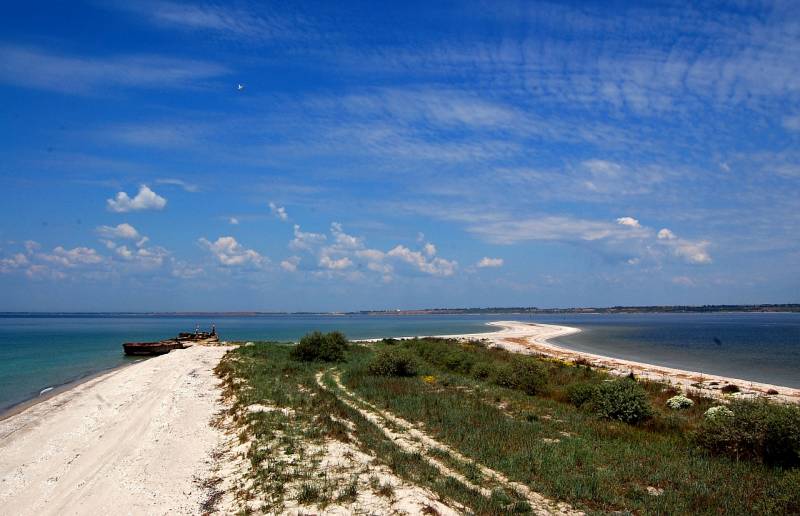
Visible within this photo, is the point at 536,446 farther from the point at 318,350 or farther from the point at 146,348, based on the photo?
the point at 146,348

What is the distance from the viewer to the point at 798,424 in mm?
13938

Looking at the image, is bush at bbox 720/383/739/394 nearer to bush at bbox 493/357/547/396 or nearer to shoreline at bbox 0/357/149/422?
bush at bbox 493/357/547/396

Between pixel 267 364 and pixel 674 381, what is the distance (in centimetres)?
2831

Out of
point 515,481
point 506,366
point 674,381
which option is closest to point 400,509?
point 515,481

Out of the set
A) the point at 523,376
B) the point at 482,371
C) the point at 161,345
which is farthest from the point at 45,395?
the point at 161,345

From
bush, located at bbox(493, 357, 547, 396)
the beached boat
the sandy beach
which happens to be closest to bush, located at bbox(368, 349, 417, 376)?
bush, located at bbox(493, 357, 547, 396)

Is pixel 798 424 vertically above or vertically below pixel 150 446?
above

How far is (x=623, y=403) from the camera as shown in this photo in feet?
63.6

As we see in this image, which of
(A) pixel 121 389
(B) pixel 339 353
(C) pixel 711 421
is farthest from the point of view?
(B) pixel 339 353

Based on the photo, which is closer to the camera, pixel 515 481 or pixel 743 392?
pixel 515 481

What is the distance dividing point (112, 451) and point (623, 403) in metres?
18.0

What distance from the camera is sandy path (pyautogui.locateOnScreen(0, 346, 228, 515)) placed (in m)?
12.2

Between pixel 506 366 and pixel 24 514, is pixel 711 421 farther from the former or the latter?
pixel 24 514

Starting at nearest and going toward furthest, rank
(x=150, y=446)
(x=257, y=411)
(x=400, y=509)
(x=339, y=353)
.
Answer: (x=400, y=509) → (x=150, y=446) → (x=257, y=411) → (x=339, y=353)
